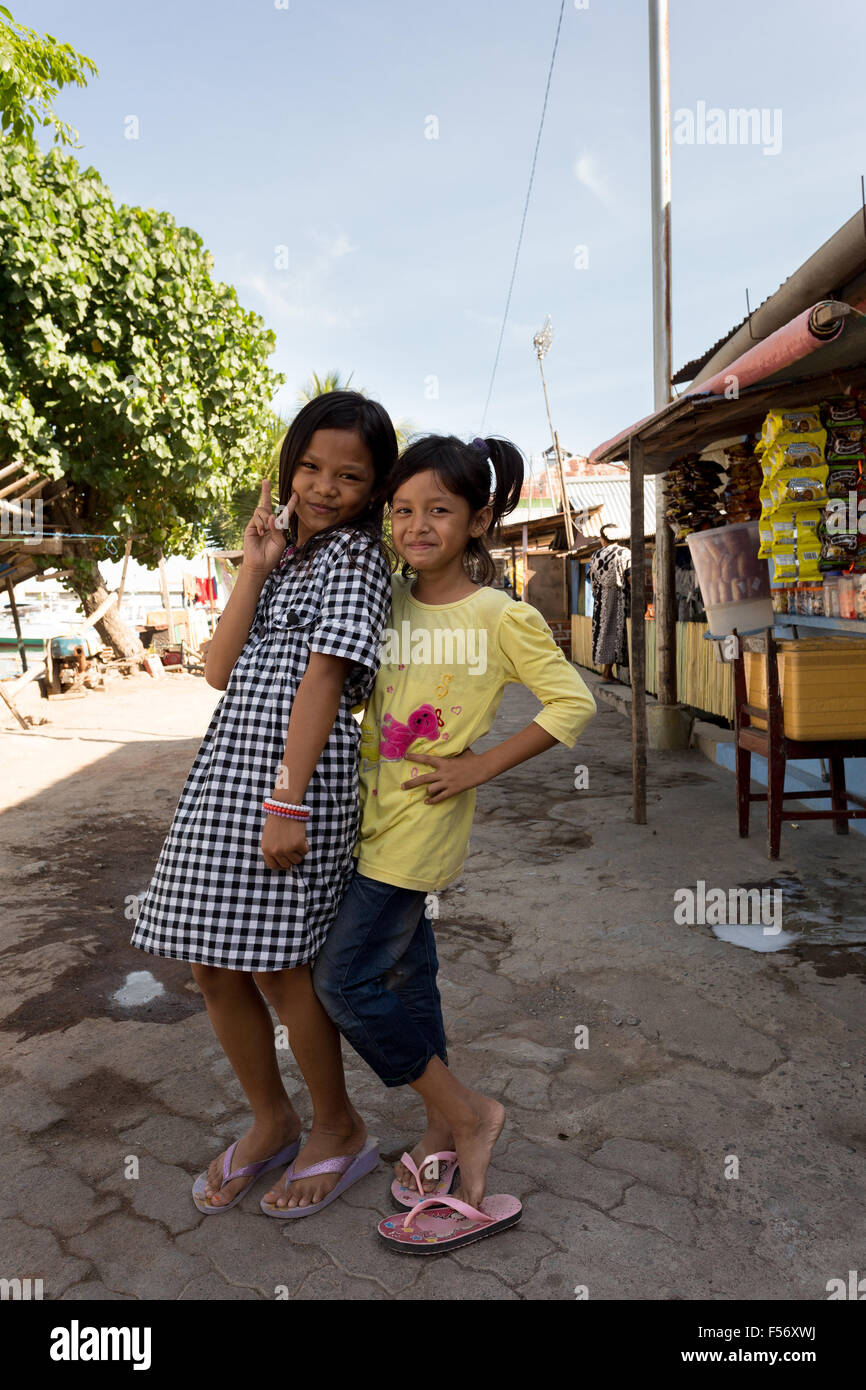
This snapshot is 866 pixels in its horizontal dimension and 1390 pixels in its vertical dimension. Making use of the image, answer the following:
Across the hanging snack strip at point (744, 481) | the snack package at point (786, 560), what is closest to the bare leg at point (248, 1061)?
the snack package at point (786, 560)

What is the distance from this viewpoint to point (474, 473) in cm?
199

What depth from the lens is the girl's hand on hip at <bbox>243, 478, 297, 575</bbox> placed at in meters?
2.01

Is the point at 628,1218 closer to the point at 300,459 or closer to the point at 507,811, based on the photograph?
the point at 300,459

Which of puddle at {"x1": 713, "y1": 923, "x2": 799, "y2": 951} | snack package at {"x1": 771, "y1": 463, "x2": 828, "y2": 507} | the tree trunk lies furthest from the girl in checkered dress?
the tree trunk

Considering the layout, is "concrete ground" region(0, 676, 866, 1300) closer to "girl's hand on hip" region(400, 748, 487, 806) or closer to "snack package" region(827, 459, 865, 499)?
"girl's hand on hip" region(400, 748, 487, 806)

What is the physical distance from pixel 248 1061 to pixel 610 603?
9771mm

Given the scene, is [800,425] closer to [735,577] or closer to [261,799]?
[735,577]

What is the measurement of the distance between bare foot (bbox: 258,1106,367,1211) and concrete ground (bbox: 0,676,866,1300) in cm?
5

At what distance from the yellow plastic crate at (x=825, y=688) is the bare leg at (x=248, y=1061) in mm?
3081

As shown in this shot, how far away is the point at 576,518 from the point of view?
18312 millimetres

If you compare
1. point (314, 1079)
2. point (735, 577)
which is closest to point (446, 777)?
point (314, 1079)

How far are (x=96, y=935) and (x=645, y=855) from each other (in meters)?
2.71
